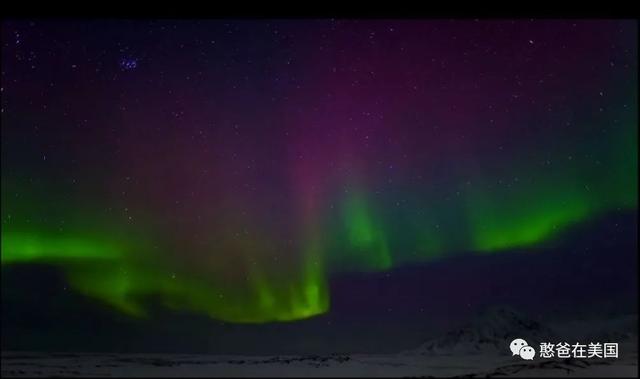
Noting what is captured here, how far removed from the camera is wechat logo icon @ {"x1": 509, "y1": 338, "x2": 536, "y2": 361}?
3.49m

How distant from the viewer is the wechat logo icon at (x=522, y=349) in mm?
3486

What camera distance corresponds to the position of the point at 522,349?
350 centimetres

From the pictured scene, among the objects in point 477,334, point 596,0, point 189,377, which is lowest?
point 189,377

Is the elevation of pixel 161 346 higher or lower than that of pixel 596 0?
lower

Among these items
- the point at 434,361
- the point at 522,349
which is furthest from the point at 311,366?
the point at 522,349

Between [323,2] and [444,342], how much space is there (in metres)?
2.11

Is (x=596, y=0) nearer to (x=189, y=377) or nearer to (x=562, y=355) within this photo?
(x=562, y=355)

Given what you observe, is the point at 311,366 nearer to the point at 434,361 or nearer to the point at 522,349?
the point at 434,361

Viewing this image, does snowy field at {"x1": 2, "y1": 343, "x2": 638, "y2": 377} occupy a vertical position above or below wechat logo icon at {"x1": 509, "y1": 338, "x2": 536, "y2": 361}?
below

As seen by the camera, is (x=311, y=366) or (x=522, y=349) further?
(x=311, y=366)

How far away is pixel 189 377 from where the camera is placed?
11.3 ft

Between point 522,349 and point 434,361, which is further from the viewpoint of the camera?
point 434,361

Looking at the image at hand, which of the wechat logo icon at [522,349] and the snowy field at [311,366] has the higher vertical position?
the wechat logo icon at [522,349]

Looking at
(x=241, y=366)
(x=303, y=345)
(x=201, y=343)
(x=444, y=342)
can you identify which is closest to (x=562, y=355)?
(x=444, y=342)
